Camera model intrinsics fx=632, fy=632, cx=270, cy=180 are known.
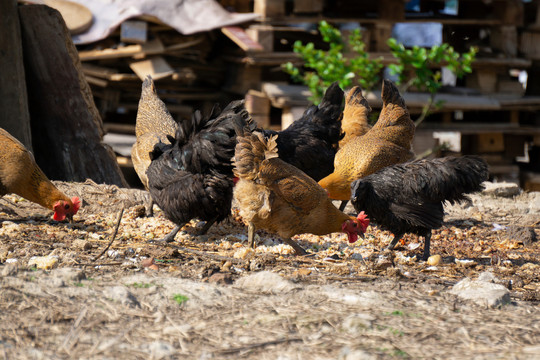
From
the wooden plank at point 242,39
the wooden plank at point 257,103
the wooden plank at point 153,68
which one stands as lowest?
the wooden plank at point 257,103

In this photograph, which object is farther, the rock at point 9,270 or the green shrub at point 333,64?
the green shrub at point 333,64

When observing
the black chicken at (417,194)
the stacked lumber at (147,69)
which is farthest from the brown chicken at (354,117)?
the stacked lumber at (147,69)

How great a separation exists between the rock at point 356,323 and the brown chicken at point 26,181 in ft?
10.5

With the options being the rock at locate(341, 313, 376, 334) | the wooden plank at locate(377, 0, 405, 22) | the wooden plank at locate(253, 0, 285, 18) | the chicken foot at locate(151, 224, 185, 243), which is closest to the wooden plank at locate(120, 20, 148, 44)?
the wooden plank at locate(253, 0, 285, 18)

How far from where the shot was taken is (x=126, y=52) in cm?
1013

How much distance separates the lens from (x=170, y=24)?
32.9ft

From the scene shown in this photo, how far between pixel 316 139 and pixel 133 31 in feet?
14.0

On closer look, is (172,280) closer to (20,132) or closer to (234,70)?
(20,132)

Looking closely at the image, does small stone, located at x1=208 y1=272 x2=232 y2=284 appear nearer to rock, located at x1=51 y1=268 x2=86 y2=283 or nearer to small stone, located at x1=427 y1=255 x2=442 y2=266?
rock, located at x1=51 y1=268 x2=86 y2=283

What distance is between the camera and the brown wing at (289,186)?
504 centimetres

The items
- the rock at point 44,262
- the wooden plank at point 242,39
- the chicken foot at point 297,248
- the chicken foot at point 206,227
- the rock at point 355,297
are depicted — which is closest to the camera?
the rock at point 355,297

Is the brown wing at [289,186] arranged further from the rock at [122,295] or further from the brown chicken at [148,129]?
the rock at [122,295]

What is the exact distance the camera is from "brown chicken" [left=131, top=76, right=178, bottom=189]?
247 inches

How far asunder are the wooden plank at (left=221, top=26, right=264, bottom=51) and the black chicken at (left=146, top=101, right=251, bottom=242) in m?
4.50
